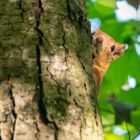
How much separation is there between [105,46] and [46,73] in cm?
87

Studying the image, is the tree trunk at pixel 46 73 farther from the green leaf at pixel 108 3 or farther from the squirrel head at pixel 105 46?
the green leaf at pixel 108 3

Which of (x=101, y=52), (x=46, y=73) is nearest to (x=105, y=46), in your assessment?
(x=101, y=52)

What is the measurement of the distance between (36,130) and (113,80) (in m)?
1.76

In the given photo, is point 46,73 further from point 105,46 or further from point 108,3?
point 108,3

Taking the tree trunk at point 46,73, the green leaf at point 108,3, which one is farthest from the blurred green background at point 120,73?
the tree trunk at point 46,73

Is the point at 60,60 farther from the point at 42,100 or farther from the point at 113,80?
the point at 113,80

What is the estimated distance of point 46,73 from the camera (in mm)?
1120

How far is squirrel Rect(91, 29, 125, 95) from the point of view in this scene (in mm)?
1861

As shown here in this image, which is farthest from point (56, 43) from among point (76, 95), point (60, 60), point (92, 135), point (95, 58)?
point (95, 58)

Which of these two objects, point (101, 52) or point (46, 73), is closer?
point (46, 73)

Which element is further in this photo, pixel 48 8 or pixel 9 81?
pixel 48 8

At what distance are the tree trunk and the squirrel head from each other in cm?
59

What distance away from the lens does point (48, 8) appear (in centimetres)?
126

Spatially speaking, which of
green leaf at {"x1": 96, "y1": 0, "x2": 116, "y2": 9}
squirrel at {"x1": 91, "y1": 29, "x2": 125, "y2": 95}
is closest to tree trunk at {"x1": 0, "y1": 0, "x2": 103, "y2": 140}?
squirrel at {"x1": 91, "y1": 29, "x2": 125, "y2": 95}
